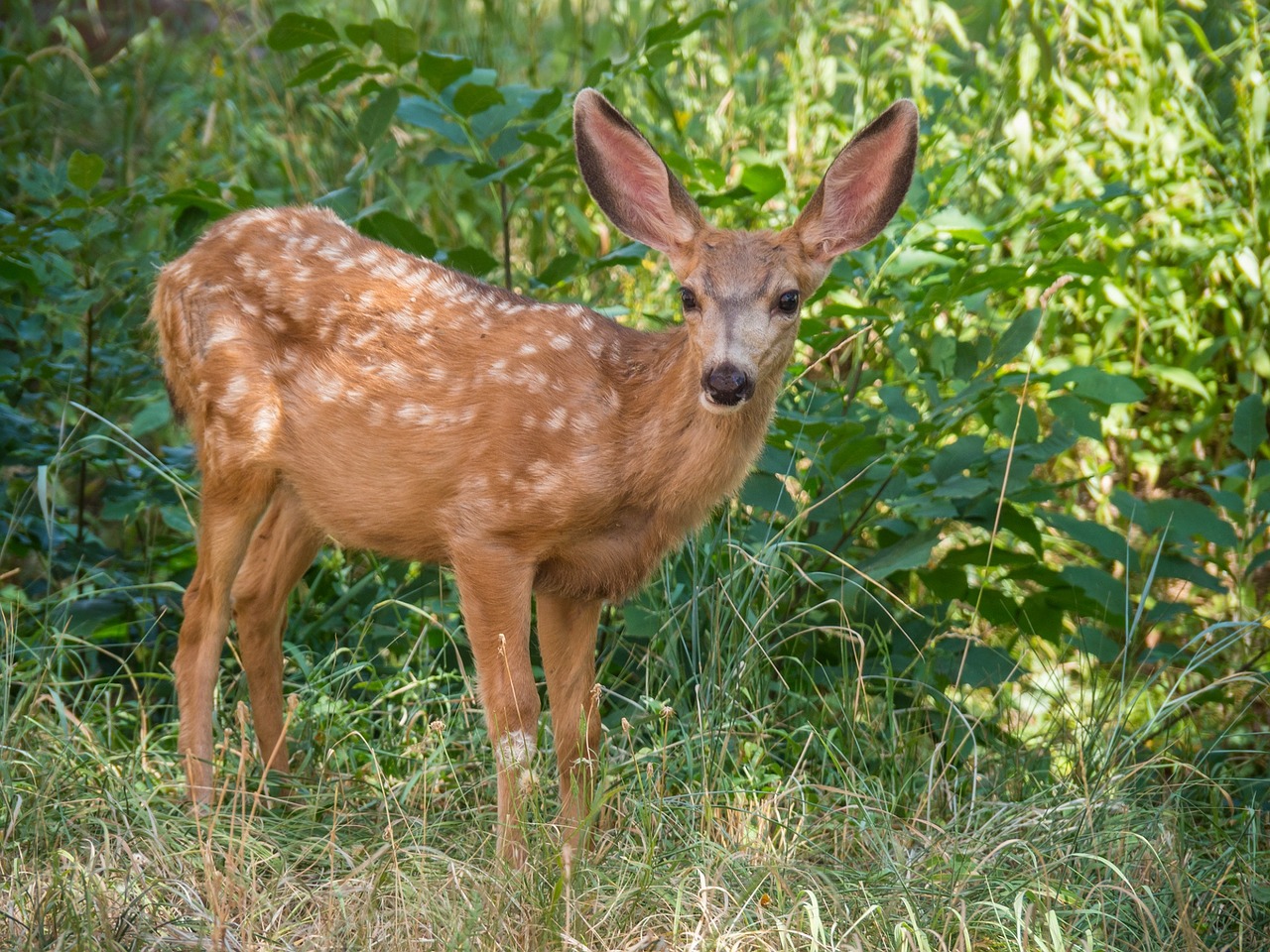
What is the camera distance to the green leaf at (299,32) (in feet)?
14.2

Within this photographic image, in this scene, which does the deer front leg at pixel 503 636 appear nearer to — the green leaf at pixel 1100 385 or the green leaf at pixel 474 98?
the green leaf at pixel 474 98

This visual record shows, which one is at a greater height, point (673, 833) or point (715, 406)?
point (715, 406)

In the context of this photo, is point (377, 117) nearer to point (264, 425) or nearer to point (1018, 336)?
point (264, 425)

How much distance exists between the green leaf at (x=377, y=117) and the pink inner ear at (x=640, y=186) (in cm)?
90

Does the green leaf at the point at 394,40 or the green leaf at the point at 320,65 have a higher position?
the green leaf at the point at 394,40

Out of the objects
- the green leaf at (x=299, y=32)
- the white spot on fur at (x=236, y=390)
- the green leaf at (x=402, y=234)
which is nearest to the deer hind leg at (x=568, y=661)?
the white spot on fur at (x=236, y=390)

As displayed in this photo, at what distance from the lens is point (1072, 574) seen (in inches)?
172

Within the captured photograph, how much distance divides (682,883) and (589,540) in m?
1.00

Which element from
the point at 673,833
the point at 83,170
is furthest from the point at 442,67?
the point at 673,833

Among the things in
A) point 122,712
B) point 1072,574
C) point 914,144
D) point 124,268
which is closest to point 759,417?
point 914,144

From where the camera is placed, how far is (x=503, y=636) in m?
3.58

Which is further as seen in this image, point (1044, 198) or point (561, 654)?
point (1044, 198)

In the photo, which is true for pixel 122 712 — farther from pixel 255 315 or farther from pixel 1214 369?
pixel 1214 369

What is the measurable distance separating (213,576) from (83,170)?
126 cm
